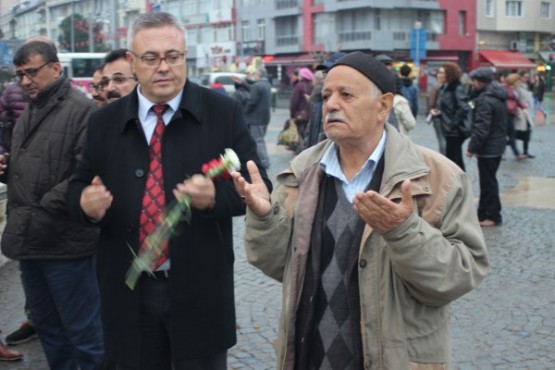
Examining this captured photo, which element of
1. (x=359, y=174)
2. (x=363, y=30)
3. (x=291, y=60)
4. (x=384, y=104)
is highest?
(x=363, y=30)

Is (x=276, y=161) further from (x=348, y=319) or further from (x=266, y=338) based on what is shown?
(x=348, y=319)

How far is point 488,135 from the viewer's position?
8648mm

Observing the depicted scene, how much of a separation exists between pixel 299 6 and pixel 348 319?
6036cm

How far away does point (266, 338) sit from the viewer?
5.26 meters

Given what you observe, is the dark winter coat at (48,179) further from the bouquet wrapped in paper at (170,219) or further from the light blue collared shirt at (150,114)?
the bouquet wrapped in paper at (170,219)

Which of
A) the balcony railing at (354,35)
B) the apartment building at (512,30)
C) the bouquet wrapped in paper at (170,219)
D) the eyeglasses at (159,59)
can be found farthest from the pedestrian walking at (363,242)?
the apartment building at (512,30)

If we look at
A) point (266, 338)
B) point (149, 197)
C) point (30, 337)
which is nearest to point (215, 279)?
point (149, 197)

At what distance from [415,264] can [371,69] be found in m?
0.69

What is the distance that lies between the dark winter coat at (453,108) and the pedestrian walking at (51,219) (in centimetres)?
642

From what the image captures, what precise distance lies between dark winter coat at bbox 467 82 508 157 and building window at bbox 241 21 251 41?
2357 inches

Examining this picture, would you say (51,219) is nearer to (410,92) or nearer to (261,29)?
(410,92)

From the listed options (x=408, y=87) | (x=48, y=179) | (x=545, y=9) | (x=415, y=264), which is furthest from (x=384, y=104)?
(x=545, y=9)

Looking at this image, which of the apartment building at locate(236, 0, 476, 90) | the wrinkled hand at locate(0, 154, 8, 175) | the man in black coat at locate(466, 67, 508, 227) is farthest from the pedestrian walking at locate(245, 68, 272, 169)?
the apartment building at locate(236, 0, 476, 90)

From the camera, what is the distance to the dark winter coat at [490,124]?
8.63 metres
